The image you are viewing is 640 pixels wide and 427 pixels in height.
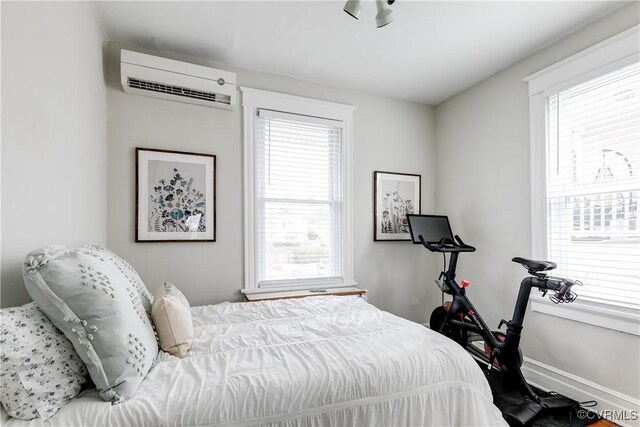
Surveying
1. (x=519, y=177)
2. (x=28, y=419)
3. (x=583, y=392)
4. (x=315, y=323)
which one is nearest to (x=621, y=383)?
(x=583, y=392)

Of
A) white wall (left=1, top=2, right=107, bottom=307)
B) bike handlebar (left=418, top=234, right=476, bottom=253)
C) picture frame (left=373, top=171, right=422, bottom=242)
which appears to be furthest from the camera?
picture frame (left=373, top=171, right=422, bottom=242)

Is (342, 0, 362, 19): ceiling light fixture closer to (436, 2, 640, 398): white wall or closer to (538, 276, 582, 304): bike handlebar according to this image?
(436, 2, 640, 398): white wall

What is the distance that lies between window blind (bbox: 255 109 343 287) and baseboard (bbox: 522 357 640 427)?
1851 millimetres

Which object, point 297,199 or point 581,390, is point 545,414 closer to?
point 581,390

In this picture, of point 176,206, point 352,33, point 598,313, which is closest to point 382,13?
point 352,33

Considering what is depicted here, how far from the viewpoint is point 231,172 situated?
2.84m

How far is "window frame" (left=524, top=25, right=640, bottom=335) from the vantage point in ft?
6.60

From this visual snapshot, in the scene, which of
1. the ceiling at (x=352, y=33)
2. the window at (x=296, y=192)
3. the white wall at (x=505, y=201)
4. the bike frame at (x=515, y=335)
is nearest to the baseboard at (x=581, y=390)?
the white wall at (x=505, y=201)

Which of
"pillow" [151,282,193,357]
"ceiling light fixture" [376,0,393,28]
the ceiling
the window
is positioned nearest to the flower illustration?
the window

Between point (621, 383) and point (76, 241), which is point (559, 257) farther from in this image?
point (76, 241)

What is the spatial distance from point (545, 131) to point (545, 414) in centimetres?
212

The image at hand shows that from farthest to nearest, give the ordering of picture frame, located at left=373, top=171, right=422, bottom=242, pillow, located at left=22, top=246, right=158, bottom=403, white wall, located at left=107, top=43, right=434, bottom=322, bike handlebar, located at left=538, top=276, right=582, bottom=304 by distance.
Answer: picture frame, located at left=373, top=171, right=422, bottom=242 → white wall, located at left=107, top=43, right=434, bottom=322 → bike handlebar, located at left=538, top=276, right=582, bottom=304 → pillow, located at left=22, top=246, right=158, bottom=403

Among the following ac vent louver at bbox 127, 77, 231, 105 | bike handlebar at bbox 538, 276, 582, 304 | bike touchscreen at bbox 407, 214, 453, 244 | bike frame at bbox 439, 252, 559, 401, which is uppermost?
ac vent louver at bbox 127, 77, 231, 105

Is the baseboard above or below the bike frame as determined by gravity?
below
